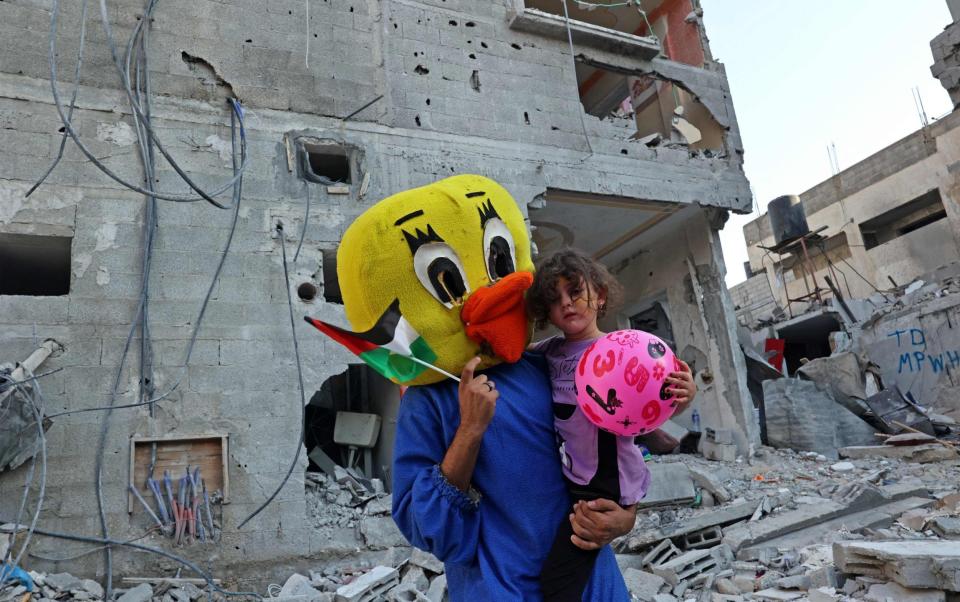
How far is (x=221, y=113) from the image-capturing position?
19.0 ft

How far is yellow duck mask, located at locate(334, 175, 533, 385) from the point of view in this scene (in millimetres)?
1569

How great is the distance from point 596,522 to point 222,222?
4.93 metres

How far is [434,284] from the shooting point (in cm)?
163

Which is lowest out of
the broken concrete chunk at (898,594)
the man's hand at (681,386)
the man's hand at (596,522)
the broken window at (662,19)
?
the broken concrete chunk at (898,594)

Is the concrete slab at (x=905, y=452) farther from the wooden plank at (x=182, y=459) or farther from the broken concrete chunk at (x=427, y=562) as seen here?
the wooden plank at (x=182, y=459)

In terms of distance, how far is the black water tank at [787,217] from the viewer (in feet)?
57.0

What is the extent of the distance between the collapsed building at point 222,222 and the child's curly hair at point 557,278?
10.5 ft

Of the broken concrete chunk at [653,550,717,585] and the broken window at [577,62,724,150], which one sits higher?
the broken window at [577,62,724,150]

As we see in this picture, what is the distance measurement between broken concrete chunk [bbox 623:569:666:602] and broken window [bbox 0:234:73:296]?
510 cm

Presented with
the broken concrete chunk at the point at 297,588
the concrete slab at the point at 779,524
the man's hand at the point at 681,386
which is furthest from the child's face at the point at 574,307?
the concrete slab at the point at 779,524

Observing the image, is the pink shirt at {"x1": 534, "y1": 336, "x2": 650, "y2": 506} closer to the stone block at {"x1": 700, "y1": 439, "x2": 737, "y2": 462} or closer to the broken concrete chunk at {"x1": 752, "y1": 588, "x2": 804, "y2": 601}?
the broken concrete chunk at {"x1": 752, "y1": 588, "x2": 804, "y2": 601}

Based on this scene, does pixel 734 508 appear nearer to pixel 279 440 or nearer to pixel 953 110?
pixel 279 440

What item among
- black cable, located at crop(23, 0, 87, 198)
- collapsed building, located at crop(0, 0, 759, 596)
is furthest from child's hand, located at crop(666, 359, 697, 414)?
black cable, located at crop(23, 0, 87, 198)

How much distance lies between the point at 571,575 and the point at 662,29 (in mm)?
10013
